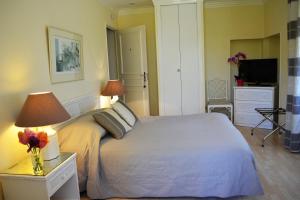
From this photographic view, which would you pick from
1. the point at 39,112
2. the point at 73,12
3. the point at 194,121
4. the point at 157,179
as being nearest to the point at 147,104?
the point at 194,121

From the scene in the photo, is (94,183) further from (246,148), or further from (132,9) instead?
(132,9)

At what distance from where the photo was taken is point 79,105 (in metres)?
3.42

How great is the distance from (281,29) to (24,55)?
13.0ft

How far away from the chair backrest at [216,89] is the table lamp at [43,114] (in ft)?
12.5

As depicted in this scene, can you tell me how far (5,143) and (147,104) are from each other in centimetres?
333

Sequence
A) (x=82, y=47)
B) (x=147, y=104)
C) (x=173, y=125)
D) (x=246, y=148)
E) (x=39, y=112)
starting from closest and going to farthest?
1. (x=39, y=112)
2. (x=246, y=148)
3. (x=173, y=125)
4. (x=82, y=47)
5. (x=147, y=104)

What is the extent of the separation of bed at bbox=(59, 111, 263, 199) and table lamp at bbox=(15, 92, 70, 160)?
1.26ft

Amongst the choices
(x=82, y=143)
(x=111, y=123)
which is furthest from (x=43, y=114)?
(x=111, y=123)

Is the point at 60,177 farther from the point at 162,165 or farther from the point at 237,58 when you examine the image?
the point at 237,58

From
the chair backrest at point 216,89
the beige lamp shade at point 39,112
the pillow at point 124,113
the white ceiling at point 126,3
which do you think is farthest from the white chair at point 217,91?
the beige lamp shade at point 39,112

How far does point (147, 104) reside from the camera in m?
5.26

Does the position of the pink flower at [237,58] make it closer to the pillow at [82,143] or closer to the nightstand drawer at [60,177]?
the pillow at [82,143]

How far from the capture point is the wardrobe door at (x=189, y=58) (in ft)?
15.5

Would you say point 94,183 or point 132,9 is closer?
point 94,183
